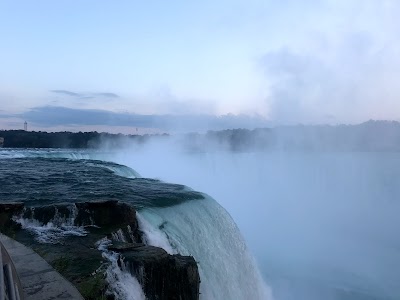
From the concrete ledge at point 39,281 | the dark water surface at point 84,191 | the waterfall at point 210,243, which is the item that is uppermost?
the concrete ledge at point 39,281

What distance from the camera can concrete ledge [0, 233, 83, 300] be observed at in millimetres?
4027

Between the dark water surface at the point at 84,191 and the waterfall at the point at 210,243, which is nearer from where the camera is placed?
the waterfall at the point at 210,243

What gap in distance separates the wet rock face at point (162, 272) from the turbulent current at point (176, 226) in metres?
0.25

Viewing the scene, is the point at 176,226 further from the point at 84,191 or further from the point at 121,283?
the point at 84,191

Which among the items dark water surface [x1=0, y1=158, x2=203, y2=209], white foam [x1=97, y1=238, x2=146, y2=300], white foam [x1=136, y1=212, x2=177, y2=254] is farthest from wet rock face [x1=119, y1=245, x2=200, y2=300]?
dark water surface [x1=0, y1=158, x2=203, y2=209]

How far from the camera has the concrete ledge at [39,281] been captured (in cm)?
403

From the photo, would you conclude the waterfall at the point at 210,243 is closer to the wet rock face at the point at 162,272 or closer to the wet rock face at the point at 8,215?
the wet rock face at the point at 162,272

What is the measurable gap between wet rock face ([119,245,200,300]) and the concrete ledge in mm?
1800

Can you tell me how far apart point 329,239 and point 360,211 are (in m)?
8.89

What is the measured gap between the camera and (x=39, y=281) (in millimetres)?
4371

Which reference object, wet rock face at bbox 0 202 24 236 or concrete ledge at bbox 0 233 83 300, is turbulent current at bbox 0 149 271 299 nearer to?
wet rock face at bbox 0 202 24 236

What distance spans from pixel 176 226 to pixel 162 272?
158 inches

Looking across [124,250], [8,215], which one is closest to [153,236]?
[124,250]

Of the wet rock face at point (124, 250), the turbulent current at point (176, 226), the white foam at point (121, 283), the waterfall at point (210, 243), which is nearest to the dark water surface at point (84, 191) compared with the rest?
the turbulent current at point (176, 226)
